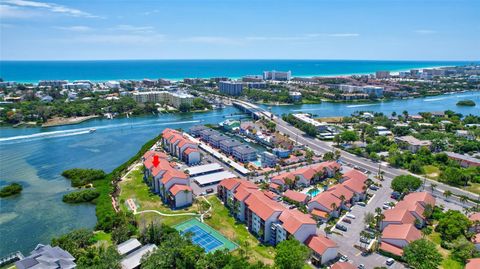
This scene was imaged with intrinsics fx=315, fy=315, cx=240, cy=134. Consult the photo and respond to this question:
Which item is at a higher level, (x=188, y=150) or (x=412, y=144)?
(x=188, y=150)

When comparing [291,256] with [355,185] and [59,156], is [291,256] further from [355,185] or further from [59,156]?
[59,156]

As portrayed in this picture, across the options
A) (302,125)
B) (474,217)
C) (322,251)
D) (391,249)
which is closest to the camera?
(322,251)

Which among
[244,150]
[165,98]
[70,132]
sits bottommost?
[70,132]

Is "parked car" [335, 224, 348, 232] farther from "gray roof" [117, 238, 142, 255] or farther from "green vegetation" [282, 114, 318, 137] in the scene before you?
"green vegetation" [282, 114, 318, 137]

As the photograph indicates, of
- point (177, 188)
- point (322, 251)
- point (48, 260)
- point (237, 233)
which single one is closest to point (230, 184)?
point (177, 188)

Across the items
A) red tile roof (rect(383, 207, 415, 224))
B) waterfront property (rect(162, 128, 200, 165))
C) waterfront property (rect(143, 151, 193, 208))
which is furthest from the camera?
waterfront property (rect(162, 128, 200, 165))

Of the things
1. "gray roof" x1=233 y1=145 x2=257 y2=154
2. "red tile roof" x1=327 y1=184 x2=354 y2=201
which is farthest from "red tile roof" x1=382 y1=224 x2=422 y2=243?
"gray roof" x1=233 y1=145 x2=257 y2=154

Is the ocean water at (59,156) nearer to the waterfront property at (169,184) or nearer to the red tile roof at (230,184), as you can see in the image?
the waterfront property at (169,184)
